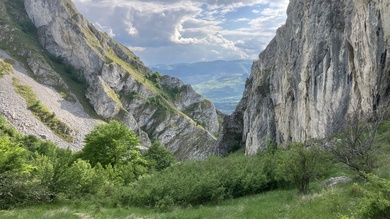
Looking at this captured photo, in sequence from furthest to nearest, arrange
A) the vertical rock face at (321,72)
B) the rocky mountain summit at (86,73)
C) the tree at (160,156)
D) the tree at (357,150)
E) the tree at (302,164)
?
the rocky mountain summit at (86,73) → the tree at (160,156) → the vertical rock face at (321,72) → the tree at (302,164) → the tree at (357,150)

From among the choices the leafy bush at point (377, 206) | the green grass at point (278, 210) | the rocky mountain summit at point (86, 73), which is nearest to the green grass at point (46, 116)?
the rocky mountain summit at point (86, 73)

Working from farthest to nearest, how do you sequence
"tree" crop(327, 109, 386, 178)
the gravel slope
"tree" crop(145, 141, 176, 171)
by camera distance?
the gravel slope → "tree" crop(145, 141, 176, 171) → "tree" crop(327, 109, 386, 178)

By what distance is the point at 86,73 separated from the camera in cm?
17800

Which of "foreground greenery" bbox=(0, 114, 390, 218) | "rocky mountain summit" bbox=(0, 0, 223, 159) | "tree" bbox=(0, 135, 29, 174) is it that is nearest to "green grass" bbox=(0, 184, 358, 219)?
"foreground greenery" bbox=(0, 114, 390, 218)

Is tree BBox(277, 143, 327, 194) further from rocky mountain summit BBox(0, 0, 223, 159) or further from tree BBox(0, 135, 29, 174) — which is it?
rocky mountain summit BBox(0, 0, 223, 159)

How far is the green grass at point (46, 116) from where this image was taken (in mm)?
125250

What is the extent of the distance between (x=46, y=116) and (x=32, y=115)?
5603 mm

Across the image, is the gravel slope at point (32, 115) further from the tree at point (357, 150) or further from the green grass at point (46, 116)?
the tree at point (357, 150)

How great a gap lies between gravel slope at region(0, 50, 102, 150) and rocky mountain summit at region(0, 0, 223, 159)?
448 centimetres

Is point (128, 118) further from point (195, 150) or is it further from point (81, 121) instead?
point (195, 150)

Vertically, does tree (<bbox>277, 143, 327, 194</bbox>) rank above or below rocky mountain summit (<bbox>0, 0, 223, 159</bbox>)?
below

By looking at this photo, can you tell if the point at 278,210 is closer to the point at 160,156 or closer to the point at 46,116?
the point at 160,156

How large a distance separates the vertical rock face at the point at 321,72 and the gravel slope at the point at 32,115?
69510mm

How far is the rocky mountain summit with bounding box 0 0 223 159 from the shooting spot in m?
158
